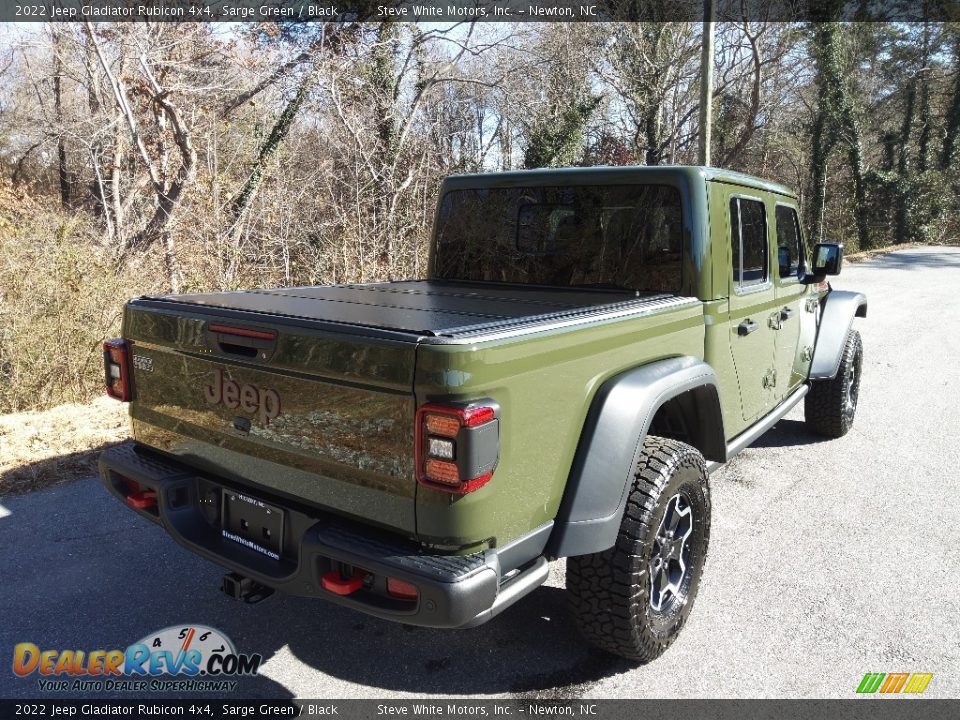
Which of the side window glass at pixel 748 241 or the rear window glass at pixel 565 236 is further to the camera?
the side window glass at pixel 748 241

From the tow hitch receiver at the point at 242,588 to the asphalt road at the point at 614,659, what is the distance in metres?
0.35

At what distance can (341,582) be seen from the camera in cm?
222

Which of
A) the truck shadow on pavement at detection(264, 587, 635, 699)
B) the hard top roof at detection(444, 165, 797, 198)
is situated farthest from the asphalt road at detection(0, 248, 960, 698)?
the hard top roof at detection(444, 165, 797, 198)

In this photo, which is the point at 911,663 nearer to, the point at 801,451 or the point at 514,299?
the point at 514,299

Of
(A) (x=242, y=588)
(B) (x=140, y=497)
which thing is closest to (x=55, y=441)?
(B) (x=140, y=497)

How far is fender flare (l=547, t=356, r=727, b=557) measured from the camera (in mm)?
2438

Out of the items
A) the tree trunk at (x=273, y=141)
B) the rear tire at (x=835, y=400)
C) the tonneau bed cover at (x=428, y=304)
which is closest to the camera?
the tonneau bed cover at (x=428, y=304)

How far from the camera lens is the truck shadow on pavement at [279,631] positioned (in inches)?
106

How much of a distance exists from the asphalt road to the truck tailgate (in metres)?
0.82

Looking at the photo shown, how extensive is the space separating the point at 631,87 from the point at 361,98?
10635 mm

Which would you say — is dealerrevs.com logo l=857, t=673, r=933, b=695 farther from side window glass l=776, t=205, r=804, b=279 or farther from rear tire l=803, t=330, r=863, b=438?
rear tire l=803, t=330, r=863, b=438

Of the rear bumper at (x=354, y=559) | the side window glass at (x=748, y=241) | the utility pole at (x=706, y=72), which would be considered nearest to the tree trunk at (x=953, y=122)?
the utility pole at (x=706, y=72)

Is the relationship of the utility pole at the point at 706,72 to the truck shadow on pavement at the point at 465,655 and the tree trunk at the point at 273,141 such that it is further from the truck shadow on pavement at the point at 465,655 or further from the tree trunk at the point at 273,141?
the truck shadow on pavement at the point at 465,655

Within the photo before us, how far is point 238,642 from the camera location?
2.95 m
